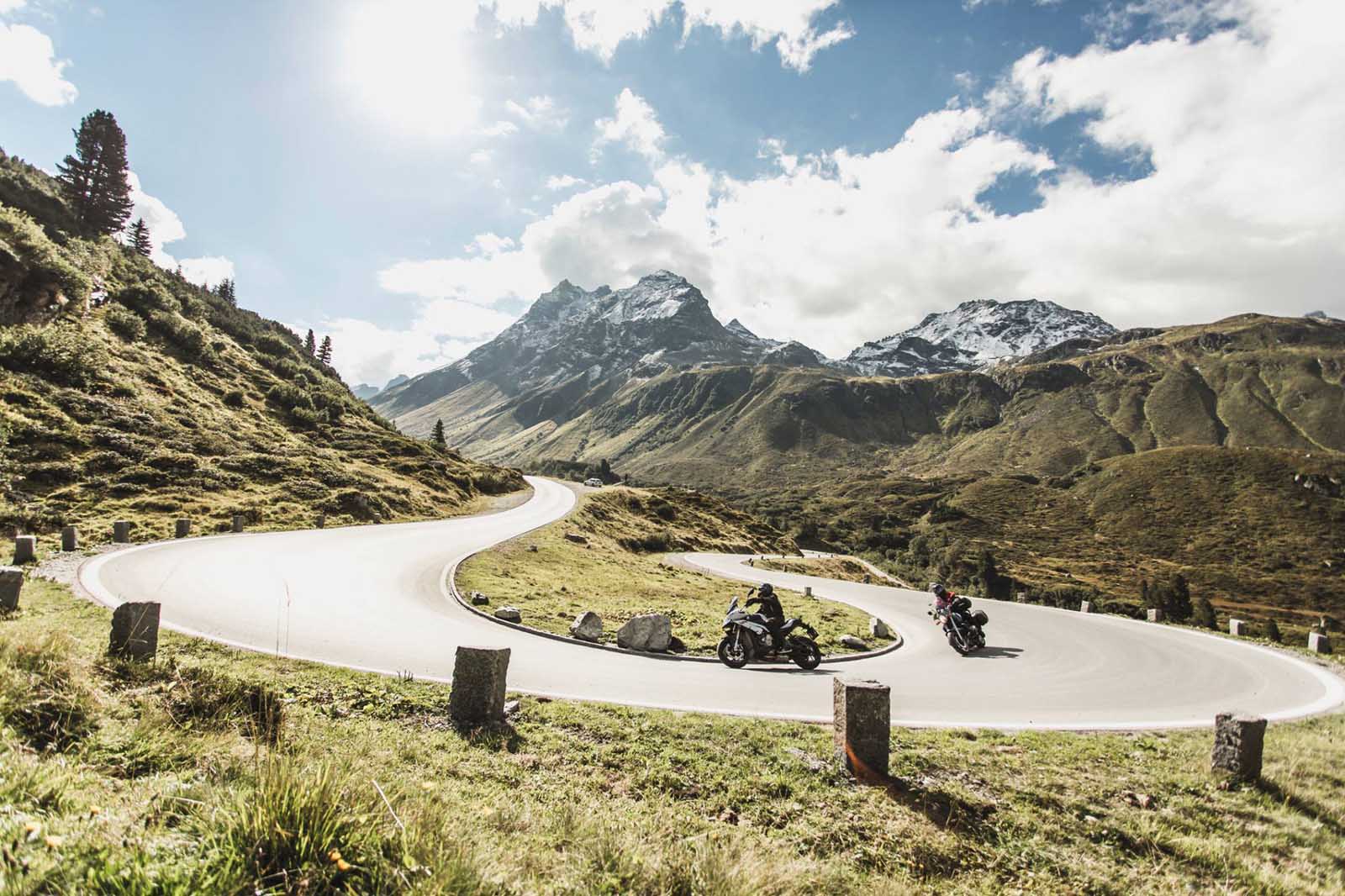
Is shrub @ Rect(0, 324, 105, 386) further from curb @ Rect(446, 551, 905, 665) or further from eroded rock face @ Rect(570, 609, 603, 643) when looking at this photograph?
eroded rock face @ Rect(570, 609, 603, 643)

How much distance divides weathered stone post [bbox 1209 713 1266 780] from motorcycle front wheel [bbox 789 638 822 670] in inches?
267

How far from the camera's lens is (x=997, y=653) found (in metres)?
17.0

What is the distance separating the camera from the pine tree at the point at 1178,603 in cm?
6083

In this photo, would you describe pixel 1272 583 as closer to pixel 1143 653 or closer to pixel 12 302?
pixel 1143 653

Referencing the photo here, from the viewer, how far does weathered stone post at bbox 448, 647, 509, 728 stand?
761 cm

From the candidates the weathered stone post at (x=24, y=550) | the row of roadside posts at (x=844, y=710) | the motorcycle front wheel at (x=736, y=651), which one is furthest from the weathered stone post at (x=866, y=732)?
the weathered stone post at (x=24, y=550)

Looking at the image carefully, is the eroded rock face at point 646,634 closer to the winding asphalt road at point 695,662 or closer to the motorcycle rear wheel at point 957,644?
the winding asphalt road at point 695,662

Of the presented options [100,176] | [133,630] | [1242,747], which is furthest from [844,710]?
[100,176]

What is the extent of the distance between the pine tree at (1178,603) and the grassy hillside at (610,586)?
52.0 meters

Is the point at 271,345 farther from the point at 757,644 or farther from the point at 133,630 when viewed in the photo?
the point at 757,644

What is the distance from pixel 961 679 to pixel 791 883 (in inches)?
439

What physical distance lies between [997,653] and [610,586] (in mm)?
14735

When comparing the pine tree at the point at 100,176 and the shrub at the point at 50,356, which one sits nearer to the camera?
the shrub at the point at 50,356

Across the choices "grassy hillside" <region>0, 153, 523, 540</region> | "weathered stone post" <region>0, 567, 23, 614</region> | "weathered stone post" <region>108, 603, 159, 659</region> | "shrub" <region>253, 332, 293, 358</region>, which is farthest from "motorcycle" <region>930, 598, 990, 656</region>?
"shrub" <region>253, 332, 293, 358</region>
